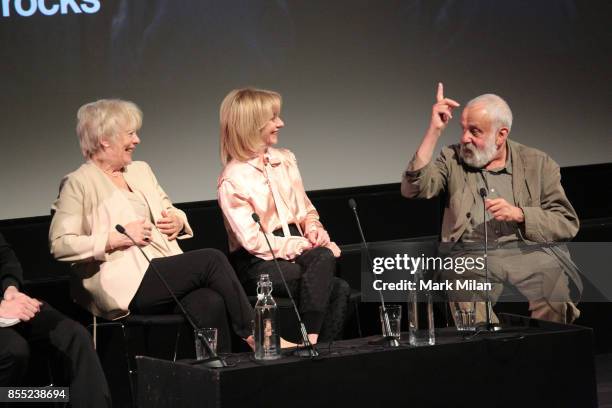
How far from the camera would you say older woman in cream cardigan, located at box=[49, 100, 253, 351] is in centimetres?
390

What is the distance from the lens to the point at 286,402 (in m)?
2.88

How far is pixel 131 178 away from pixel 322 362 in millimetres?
1661

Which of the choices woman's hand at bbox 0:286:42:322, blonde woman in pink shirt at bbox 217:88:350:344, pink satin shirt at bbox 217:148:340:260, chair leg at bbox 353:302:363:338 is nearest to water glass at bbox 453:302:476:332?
blonde woman in pink shirt at bbox 217:88:350:344

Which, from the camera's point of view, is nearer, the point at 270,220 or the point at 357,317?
the point at 270,220

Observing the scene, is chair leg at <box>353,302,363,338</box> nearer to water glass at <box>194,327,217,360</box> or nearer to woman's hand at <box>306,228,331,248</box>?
woman's hand at <box>306,228,331,248</box>

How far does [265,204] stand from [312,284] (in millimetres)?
427

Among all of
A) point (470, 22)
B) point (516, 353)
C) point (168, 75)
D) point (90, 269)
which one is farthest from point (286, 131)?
point (516, 353)

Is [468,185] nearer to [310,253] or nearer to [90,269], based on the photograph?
[310,253]

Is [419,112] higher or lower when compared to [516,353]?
higher

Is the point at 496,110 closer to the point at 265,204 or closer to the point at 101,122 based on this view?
the point at 265,204

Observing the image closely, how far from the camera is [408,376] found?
3061 mm

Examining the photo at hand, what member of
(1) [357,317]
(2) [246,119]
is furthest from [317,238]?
(2) [246,119]

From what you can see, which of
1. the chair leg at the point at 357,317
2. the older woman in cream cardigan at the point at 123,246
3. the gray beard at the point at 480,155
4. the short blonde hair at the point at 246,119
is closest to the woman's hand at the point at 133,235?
the older woman in cream cardigan at the point at 123,246

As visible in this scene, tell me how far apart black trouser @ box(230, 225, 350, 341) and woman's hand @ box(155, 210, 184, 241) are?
0.86ft
